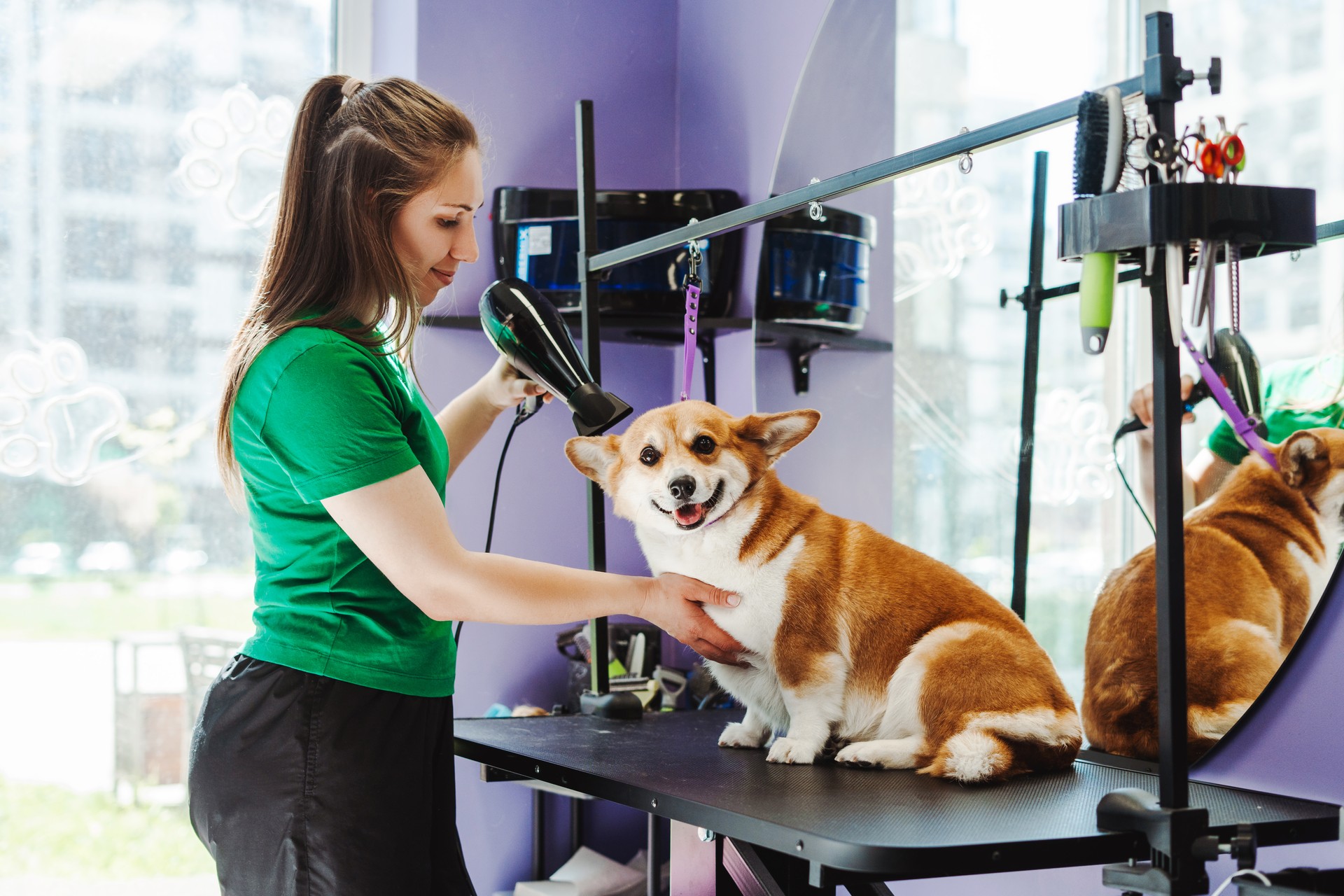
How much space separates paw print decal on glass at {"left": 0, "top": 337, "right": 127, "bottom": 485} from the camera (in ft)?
7.17

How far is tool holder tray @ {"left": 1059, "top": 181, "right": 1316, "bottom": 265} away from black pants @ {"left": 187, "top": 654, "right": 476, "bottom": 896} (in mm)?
868

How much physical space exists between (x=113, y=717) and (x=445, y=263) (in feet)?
4.90

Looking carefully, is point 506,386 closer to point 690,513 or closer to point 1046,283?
point 690,513

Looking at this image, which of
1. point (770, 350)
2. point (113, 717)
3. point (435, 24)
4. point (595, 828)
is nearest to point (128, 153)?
point (435, 24)

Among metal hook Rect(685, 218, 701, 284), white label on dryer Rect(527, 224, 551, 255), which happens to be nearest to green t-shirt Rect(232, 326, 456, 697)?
metal hook Rect(685, 218, 701, 284)

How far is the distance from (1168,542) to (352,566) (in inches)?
31.9

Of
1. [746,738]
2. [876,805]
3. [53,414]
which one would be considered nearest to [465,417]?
[746,738]

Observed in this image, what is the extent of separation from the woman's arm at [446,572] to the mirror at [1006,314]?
0.63m

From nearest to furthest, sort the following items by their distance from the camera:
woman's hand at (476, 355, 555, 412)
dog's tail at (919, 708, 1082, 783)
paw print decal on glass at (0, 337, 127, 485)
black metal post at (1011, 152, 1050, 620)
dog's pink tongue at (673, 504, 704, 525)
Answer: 1. dog's tail at (919, 708, 1082, 783)
2. dog's pink tongue at (673, 504, 704, 525)
3. woman's hand at (476, 355, 555, 412)
4. black metal post at (1011, 152, 1050, 620)
5. paw print decal on glass at (0, 337, 127, 485)

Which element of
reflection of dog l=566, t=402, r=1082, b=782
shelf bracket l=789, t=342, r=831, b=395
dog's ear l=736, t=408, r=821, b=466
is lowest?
reflection of dog l=566, t=402, r=1082, b=782

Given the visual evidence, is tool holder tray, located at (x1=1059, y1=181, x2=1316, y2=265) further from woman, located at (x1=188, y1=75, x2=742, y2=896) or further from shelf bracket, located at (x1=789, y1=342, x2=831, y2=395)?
shelf bracket, located at (x1=789, y1=342, x2=831, y2=395)

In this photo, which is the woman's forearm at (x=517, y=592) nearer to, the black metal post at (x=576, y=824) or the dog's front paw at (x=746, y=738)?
the dog's front paw at (x=746, y=738)

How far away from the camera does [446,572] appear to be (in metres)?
1.14

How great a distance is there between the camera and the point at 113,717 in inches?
90.0
